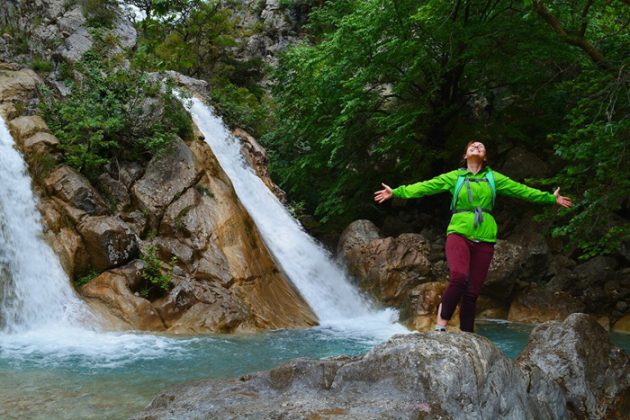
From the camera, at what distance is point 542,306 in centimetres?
1227

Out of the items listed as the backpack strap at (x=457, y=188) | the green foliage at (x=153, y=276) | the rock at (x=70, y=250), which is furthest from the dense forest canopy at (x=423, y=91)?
the rock at (x=70, y=250)

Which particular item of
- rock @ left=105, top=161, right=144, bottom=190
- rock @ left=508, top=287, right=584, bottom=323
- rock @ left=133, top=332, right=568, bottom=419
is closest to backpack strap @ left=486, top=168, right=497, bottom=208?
rock @ left=133, top=332, right=568, bottom=419

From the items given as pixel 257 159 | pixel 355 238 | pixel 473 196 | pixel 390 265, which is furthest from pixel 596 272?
pixel 257 159

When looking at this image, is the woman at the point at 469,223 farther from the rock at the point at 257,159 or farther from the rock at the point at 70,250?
the rock at the point at 257,159

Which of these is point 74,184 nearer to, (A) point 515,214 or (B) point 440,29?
(B) point 440,29

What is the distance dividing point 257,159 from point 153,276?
307 inches

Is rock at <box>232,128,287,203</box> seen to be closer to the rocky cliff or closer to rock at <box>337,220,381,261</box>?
rock at <box>337,220,381,261</box>

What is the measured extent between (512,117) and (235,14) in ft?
70.1

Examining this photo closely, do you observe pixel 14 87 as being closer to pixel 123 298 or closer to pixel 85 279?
pixel 85 279

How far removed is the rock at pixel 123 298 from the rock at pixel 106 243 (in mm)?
216

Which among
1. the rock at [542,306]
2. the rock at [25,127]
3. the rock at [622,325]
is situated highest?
the rock at [25,127]

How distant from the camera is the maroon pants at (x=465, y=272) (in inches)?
174

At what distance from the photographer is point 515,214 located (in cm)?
1452

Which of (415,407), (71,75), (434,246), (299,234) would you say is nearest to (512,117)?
(434,246)
